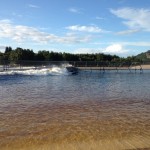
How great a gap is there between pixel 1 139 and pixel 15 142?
51 cm

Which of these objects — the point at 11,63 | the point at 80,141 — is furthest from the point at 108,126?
the point at 11,63

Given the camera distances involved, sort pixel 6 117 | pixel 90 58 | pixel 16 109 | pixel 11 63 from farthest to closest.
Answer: pixel 90 58, pixel 11 63, pixel 16 109, pixel 6 117

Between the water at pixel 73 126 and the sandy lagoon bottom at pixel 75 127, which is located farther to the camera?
the water at pixel 73 126

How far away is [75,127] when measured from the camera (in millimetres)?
11750

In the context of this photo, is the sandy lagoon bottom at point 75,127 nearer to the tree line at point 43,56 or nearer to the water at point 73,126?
the water at point 73,126

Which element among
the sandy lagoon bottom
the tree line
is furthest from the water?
the tree line

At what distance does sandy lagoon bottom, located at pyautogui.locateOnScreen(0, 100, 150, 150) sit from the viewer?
9344mm

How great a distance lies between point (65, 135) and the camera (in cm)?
1054

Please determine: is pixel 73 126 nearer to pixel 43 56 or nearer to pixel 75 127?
pixel 75 127

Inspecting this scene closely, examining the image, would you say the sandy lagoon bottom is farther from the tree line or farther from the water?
the tree line

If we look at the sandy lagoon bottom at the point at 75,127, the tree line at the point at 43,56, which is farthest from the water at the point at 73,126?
the tree line at the point at 43,56

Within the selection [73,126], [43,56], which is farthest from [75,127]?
[43,56]

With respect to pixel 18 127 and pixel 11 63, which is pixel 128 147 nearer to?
pixel 18 127

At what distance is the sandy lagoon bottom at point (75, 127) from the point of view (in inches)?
368
